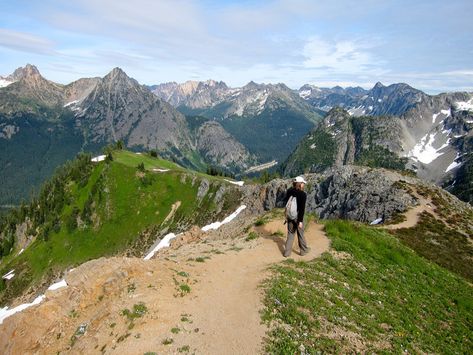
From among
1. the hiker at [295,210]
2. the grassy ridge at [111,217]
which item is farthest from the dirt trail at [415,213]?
the grassy ridge at [111,217]

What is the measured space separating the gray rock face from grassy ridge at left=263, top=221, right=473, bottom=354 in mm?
35929

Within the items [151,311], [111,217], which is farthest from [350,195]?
[111,217]

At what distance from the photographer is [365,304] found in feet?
69.6

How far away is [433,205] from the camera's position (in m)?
63.7

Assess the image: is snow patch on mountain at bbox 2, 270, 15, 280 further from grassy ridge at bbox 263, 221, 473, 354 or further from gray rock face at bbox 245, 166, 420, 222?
grassy ridge at bbox 263, 221, 473, 354

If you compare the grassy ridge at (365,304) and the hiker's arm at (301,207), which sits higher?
the hiker's arm at (301,207)

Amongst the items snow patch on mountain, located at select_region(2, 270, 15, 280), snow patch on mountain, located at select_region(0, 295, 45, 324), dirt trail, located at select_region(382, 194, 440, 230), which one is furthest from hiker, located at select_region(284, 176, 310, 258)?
snow patch on mountain, located at select_region(2, 270, 15, 280)

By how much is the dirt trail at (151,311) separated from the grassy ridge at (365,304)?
1.51 m

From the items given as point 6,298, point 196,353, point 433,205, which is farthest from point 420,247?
point 6,298

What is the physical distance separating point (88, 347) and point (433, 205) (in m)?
62.0

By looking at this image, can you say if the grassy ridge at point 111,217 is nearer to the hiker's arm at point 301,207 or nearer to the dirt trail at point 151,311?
the dirt trail at point 151,311

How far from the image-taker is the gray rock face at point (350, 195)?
69.4 m

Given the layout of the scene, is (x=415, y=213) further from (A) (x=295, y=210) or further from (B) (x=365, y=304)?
(B) (x=365, y=304)

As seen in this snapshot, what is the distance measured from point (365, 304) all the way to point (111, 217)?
143162 mm
